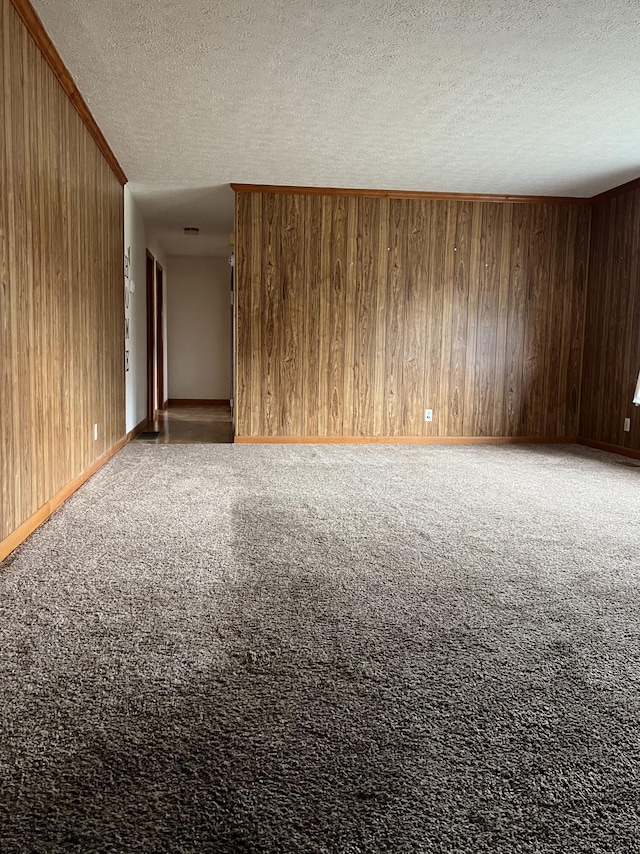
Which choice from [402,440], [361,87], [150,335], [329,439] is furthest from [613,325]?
[150,335]

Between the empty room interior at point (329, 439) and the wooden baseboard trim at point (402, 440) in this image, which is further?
the wooden baseboard trim at point (402, 440)

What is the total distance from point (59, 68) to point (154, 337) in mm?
4960

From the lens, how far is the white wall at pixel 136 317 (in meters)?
6.06

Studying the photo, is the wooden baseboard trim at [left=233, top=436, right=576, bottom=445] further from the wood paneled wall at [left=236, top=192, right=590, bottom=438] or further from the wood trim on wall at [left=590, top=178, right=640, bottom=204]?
the wood trim on wall at [left=590, top=178, right=640, bottom=204]

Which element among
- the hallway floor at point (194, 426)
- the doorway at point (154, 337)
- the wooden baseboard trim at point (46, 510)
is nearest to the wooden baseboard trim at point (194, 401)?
the hallway floor at point (194, 426)

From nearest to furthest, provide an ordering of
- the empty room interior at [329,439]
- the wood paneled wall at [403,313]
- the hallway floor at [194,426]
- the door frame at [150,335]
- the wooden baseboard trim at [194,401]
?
the empty room interior at [329,439]
the wood paneled wall at [403,313]
the hallway floor at [194,426]
the door frame at [150,335]
the wooden baseboard trim at [194,401]

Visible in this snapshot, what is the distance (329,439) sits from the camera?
20.3ft

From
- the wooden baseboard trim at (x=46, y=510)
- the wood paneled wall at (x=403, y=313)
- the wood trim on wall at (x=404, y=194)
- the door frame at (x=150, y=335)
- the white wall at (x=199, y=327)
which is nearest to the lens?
the wooden baseboard trim at (x=46, y=510)

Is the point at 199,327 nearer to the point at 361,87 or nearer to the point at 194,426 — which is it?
the point at 194,426

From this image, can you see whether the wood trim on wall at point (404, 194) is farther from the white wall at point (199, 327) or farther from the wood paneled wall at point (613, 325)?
the white wall at point (199, 327)

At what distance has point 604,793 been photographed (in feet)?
3.80

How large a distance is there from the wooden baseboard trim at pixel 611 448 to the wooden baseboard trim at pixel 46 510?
4302 mm

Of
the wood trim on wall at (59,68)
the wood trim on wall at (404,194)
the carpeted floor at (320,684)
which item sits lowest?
the carpeted floor at (320,684)

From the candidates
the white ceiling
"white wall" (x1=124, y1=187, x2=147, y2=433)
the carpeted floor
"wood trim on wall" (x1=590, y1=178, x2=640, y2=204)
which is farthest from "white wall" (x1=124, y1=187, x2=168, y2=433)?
"wood trim on wall" (x1=590, y1=178, x2=640, y2=204)
